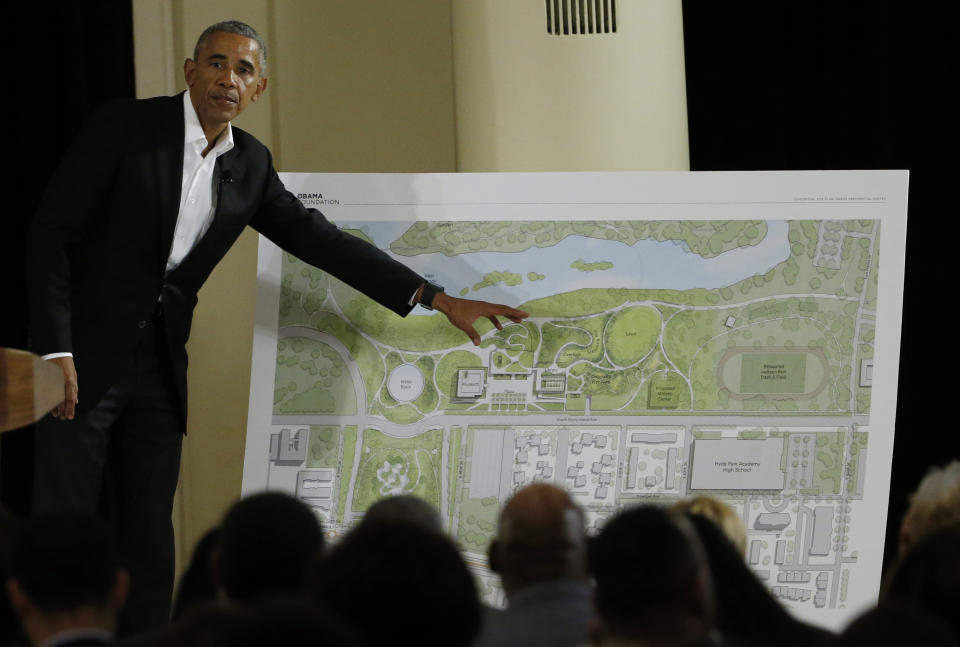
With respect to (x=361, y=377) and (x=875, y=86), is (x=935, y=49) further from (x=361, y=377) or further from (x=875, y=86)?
(x=361, y=377)

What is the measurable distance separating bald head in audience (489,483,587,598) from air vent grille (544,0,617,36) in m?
2.26

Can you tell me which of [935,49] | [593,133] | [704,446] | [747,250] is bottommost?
[704,446]

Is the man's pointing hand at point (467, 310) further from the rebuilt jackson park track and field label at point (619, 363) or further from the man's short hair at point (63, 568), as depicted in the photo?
the man's short hair at point (63, 568)

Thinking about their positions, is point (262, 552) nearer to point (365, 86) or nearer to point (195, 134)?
point (195, 134)

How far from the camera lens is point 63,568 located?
1.56 metres

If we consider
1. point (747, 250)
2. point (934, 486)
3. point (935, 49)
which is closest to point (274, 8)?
point (747, 250)

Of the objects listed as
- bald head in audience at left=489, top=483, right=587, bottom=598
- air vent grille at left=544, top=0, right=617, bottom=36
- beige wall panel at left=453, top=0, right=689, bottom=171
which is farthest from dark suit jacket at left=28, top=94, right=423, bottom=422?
bald head in audience at left=489, top=483, right=587, bottom=598

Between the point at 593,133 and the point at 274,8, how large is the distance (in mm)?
1425

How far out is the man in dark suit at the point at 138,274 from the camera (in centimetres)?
321

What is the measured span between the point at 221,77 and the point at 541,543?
6.25 ft

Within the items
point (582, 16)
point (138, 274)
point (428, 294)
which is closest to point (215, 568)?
point (138, 274)

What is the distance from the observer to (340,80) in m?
4.75

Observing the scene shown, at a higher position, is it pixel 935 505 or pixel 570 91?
pixel 570 91

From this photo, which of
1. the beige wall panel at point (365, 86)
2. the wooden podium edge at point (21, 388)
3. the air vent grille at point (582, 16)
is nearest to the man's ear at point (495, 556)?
the wooden podium edge at point (21, 388)
